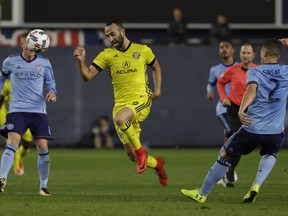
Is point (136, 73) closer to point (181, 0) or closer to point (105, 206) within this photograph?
point (105, 206)

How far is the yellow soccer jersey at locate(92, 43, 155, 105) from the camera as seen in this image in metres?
14.6

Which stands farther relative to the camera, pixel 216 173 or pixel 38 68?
pixel 38 68

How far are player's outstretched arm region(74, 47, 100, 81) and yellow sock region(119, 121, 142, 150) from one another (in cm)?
79

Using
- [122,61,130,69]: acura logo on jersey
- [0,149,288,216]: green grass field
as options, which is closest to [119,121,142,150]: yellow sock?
[0,149,288,216]: green grass field

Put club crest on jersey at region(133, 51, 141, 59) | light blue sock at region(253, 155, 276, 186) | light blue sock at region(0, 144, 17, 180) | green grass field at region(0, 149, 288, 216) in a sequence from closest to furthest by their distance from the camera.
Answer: green grass field at region(0, 149, 288, 216) < light blue sock at region(253, 155, 276, 186) < light blue sock at region(0, 144, 17, 180) < club crest on jersey at region(133, 51, 141, 59)

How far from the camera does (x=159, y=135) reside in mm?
28812

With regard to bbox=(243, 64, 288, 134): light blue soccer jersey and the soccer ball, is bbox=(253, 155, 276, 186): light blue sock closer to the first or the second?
bbox=(243, 64, 288, 134): light blue soccer jersey

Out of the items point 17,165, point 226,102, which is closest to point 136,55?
point 226,102

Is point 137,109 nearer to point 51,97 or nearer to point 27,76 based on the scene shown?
point 51,97

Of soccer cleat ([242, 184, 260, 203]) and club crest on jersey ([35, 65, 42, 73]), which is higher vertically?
club crest on jersey ([35, 65, 42, 73])

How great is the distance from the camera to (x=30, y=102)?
14.6 metres

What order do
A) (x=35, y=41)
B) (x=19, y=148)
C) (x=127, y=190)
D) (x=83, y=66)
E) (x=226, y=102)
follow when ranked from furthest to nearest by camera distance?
(x=19, y=148) < (x=226, y=102) < (x=127, y=190) < (x=35, y=41) < (x=83, y=66)

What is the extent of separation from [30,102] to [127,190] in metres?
2.14

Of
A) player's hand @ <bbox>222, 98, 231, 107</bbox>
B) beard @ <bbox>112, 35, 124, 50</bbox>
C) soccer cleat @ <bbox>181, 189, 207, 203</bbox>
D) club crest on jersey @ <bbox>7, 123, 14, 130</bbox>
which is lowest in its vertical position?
soccer cleat @ <bbox>181, 189, 207, 203</bbox>
